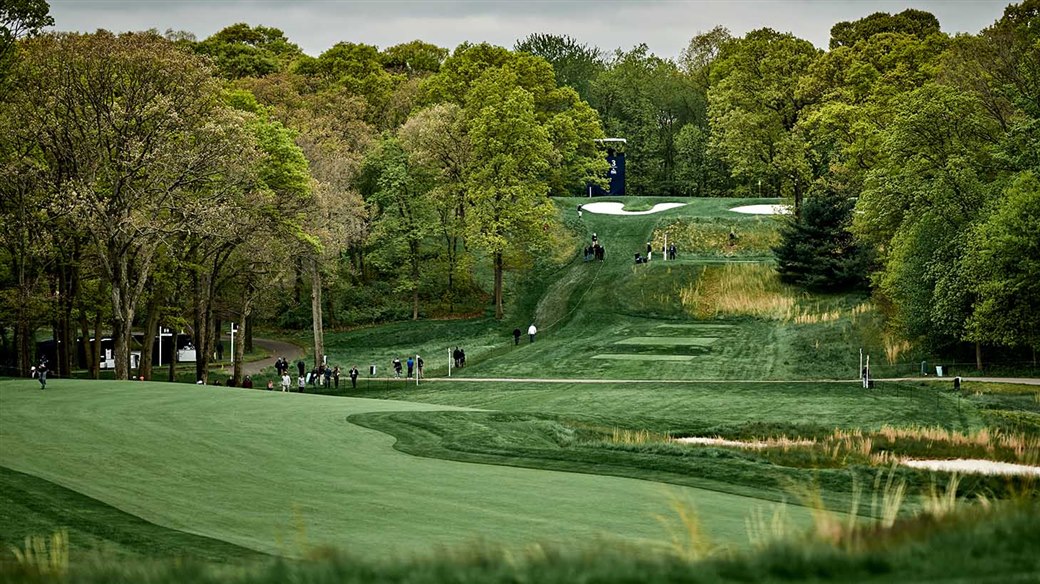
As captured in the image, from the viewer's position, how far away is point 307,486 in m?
20.4

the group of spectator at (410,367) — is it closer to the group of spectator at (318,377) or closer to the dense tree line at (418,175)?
the group of spectator at (318,377)

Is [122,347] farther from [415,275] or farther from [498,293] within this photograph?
[415,275]

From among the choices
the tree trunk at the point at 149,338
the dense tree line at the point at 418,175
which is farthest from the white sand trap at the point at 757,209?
the tree trunk at the point at 149,338

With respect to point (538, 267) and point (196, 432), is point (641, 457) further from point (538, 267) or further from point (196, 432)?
point (538, 267)

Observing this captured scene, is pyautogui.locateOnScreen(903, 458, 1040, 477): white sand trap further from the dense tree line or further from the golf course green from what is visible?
the dense tree line

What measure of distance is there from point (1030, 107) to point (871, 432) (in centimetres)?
2855

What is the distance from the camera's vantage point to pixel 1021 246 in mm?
50031

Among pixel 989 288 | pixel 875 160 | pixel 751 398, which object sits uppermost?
pixel 875 160

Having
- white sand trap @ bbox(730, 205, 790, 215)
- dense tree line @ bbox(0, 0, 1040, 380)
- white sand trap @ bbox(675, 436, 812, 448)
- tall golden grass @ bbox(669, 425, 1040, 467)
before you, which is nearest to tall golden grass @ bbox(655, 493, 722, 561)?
tall golden grass @ bbox(669, 425, 1040, 467)

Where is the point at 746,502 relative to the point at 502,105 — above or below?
below

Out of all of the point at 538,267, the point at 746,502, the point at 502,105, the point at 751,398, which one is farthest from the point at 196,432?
the point at 538,267

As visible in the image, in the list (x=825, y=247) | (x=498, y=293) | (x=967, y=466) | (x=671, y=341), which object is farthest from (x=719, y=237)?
(x=967, y=466)

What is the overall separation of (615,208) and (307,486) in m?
83.6

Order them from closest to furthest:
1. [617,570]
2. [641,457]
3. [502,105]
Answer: [617,570] → [641,457] → [502,105]
